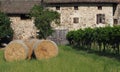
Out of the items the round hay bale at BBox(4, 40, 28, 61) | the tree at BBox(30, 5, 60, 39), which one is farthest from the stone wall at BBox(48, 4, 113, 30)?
the round hay bale at BBox(4, 40, 28, 61)

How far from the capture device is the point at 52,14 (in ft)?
144

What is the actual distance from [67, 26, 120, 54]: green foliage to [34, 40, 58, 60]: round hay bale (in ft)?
15.2

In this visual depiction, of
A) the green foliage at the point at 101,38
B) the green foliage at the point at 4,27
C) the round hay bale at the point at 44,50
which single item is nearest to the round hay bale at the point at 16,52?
the round hay bale at the point at 44,50

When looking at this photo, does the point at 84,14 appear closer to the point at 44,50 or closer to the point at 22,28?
the point at 22,28

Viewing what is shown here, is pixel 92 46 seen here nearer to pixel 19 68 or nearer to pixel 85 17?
pixel 19 68

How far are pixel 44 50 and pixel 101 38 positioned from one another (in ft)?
22.2

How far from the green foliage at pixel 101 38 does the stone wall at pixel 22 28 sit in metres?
15.3

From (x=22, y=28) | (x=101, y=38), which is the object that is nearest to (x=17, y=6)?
(x=22, y=28)

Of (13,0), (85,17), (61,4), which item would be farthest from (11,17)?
(85,17)

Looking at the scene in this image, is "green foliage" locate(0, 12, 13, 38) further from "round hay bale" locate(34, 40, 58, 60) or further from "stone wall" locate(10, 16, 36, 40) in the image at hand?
"round hay bale" locate(34, 40, 58, 60)

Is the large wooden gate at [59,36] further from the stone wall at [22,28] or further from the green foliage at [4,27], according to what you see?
the green foliage at [4,27]

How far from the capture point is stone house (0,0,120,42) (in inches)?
1970

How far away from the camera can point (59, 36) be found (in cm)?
4631

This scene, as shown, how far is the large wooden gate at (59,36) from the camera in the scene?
45.4 m
